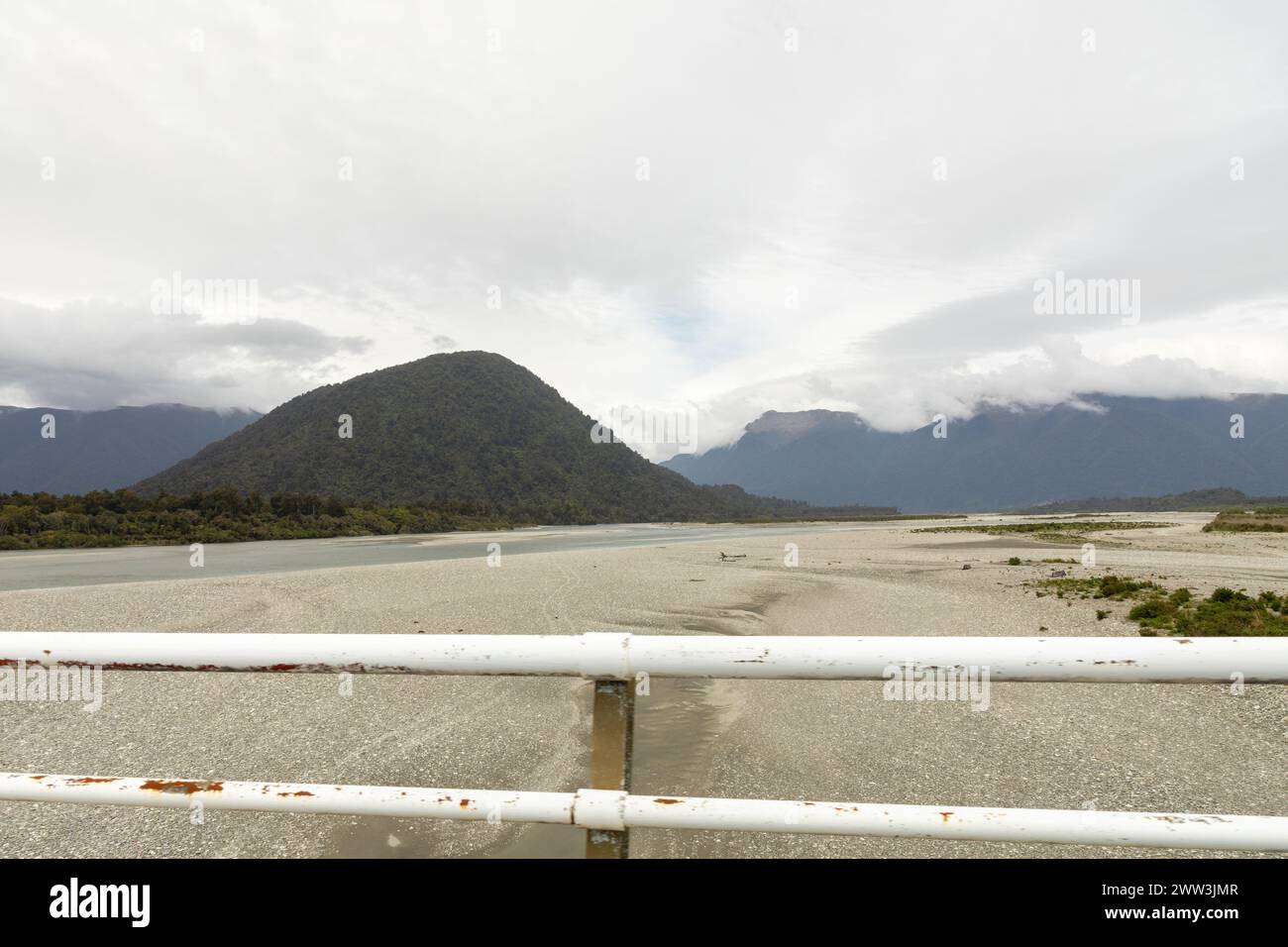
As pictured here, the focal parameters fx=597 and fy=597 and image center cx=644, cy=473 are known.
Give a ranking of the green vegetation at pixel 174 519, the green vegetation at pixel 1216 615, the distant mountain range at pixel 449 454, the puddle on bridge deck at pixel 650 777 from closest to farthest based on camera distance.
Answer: the puddle on bridge deck at pixel 650 777 → the green vegetation at pixel 1216 615 → the green vegetation at pixel 174 519 → the distant mountain range at pixel 449 454

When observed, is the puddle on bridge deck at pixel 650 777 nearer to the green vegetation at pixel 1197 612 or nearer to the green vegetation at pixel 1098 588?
the green vegetation at pixel 1197 612

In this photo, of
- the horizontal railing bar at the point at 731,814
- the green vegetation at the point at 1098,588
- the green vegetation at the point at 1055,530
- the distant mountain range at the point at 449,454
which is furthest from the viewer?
the distant mountain range at the point at 449,454

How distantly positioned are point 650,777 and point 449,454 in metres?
124

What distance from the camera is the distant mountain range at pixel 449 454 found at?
106 meters

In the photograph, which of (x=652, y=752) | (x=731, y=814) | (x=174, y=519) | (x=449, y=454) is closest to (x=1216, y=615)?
(x=652, y=752)

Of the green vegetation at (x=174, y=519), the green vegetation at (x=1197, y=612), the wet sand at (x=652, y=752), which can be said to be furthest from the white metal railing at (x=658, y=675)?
the green vegetation at (x=174, y=519)

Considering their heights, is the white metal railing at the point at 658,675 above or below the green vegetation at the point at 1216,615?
above

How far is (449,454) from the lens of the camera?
4847 inches
